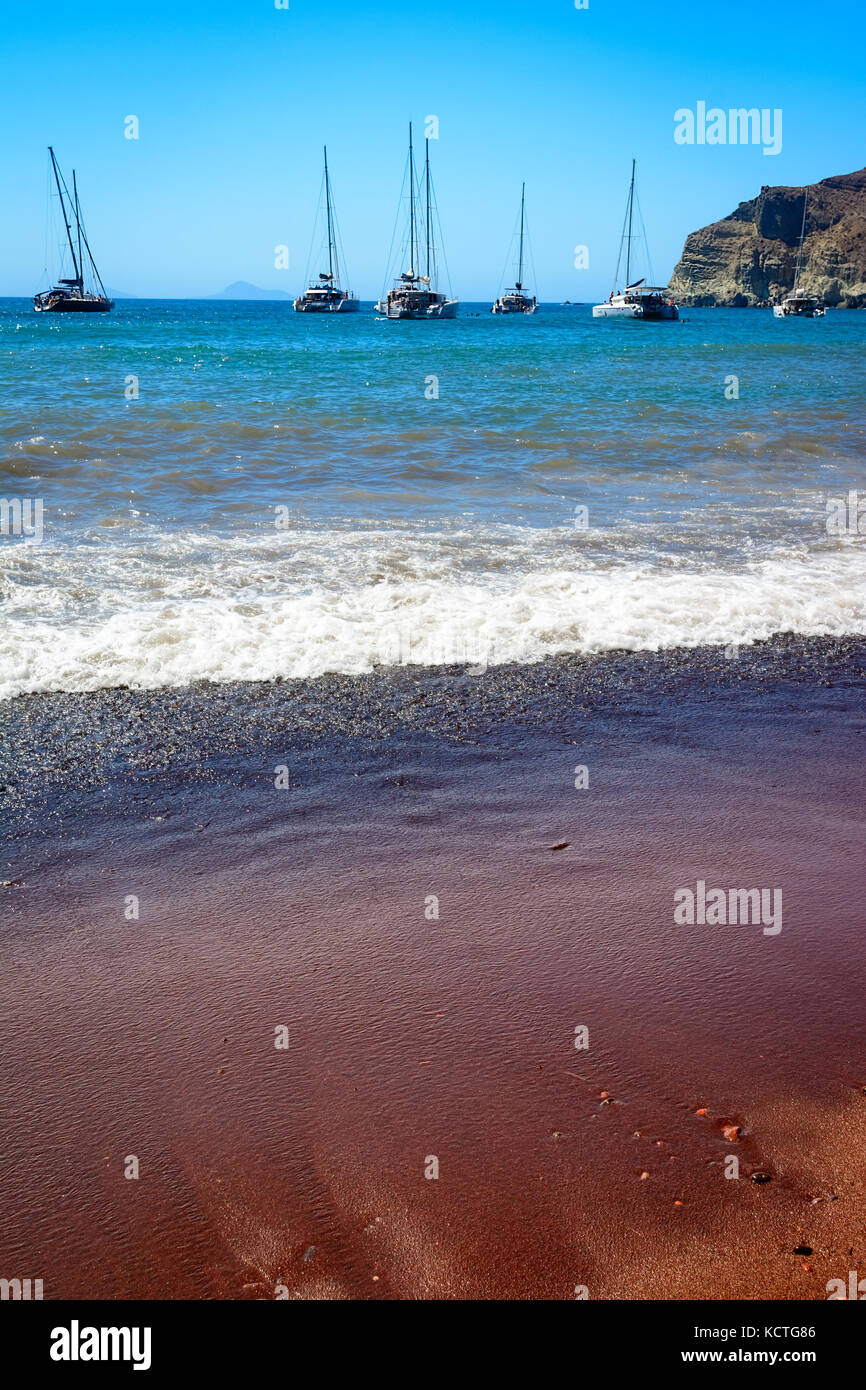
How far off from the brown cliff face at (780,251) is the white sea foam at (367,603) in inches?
5427

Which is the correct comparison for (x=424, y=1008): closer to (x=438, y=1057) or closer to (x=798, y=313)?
(x=438, y=1057)

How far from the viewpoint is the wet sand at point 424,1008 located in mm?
2336

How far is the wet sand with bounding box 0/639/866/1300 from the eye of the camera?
2.34m

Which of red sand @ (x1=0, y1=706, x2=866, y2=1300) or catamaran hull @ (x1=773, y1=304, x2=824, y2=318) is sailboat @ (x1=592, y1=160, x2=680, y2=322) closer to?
catamaran hull @ (x1=773, y1=304, x2=824, y2=318)

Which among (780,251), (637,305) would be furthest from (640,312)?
(780,251)

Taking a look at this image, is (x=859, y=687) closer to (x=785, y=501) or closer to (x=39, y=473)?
(x=785, y=501)

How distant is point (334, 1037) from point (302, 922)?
642 millimetres

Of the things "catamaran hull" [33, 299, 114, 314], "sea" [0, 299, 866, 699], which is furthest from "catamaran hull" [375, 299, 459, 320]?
"sea" [0, 299, 866, 699]

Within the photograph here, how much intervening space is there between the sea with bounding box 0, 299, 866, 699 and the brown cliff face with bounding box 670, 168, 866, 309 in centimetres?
12369

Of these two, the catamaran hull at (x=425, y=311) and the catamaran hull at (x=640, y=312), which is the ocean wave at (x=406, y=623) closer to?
the catamaran hull at (x=425, y=311)

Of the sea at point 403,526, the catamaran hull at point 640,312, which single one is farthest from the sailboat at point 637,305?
the sea at point 403,526

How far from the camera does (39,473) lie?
41.2 feet

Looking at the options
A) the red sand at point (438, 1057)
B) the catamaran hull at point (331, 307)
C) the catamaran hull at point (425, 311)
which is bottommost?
the red sand at point (438, 1057)
